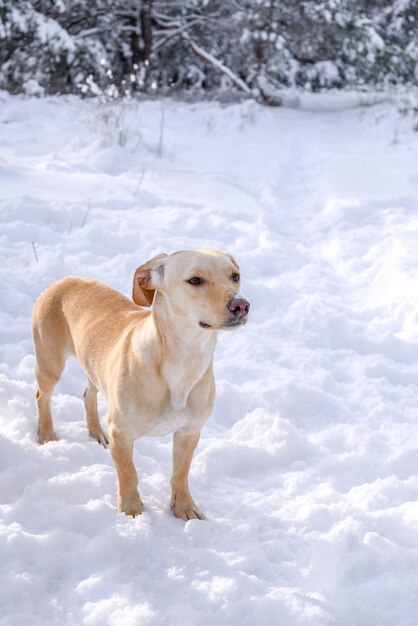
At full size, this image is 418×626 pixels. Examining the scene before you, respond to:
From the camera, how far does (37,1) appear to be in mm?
13617

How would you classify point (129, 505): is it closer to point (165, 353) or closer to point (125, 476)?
point (125, 476)

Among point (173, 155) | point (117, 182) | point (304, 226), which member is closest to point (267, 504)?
point (304, 226)

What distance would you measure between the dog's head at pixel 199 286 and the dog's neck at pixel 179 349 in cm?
6

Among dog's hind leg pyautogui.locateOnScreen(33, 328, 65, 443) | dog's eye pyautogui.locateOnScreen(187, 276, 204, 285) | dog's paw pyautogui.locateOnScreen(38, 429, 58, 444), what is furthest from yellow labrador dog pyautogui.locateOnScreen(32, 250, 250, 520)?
dog's paw pyautogui.locateOnScreen(38, 429, 58, 444)

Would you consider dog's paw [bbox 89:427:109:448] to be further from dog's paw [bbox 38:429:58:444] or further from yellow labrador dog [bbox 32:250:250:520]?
yellow labrador dog [bbox 32:250:250:520]

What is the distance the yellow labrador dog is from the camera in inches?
115

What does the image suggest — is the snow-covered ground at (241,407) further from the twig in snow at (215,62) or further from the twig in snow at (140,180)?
the twig in snow at (215,62)

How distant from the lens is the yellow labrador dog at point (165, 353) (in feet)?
9.56

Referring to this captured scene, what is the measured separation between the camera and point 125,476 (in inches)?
126

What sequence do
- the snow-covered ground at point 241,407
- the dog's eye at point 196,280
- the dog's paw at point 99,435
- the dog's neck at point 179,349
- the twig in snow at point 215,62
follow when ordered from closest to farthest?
the snow-covered ground at point 241,407, the dog's eye at point 196,280, the dog's neck at point 179,349, the dog's paw at point 99,435, the twig in snow at point 215,62

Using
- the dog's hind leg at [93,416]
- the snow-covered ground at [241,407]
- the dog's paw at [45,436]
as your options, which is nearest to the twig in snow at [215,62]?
the snow-covered ground at [241,407]

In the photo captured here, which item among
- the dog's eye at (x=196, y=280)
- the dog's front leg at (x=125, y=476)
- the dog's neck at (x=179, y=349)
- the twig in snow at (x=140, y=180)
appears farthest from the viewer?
the twig in snow at (x=140, y=180)

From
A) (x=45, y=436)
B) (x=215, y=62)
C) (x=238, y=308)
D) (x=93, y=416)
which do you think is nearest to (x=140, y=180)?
(x=93, y=416)

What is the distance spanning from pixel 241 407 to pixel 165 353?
1.58m
